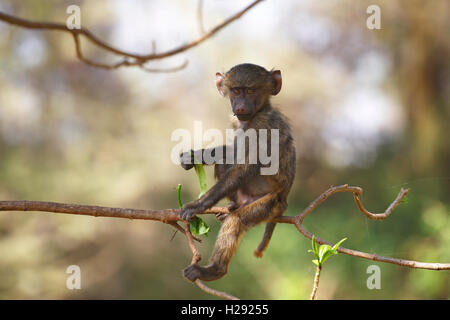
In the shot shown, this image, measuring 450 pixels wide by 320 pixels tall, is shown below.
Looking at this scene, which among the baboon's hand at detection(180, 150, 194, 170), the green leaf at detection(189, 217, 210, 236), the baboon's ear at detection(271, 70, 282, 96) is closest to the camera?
the green leaf at detection(189, 217, 210, 236)

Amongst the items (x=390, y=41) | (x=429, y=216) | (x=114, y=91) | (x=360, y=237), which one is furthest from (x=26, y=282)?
(x=390, y=41)

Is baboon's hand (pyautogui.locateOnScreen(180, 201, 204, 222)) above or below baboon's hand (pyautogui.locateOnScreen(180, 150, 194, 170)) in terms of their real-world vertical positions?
below

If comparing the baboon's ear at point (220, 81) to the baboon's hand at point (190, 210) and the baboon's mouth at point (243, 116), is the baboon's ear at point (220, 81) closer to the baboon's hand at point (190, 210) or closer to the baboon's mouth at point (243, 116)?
the baboon's mouth at point (243, 116)

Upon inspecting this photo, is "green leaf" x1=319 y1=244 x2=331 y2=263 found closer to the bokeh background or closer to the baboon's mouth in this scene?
the baboon's mouth

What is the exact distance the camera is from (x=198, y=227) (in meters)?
3.34

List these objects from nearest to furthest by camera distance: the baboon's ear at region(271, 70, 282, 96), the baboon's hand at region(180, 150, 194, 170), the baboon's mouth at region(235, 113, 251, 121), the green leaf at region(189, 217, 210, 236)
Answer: the green leaf at region(189, 217, 210, 236) < the baboon's hand at region(180, 150, 194, 170) < the baboon's mouth at region(235, 113, 251, 121) < the baboon's ear at region(271, 70, 282, 96)

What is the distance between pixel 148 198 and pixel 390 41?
7840 mm

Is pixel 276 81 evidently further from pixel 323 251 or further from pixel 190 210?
pixel 323 251

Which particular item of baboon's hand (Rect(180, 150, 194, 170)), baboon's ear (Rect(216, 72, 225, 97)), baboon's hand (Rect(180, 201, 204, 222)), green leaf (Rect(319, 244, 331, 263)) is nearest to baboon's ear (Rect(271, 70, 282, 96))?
baboon's ear (Rect(216, 72, 225, 97))

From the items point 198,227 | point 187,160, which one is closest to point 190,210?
point 198,227

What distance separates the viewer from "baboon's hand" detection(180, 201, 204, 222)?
11.0 feet

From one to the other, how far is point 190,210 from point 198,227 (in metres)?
0.15

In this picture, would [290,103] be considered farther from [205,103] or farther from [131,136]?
[131,136]

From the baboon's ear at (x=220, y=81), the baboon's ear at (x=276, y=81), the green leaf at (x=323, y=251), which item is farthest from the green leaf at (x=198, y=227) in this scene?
the baboon's ear at (x=276, y=81)
